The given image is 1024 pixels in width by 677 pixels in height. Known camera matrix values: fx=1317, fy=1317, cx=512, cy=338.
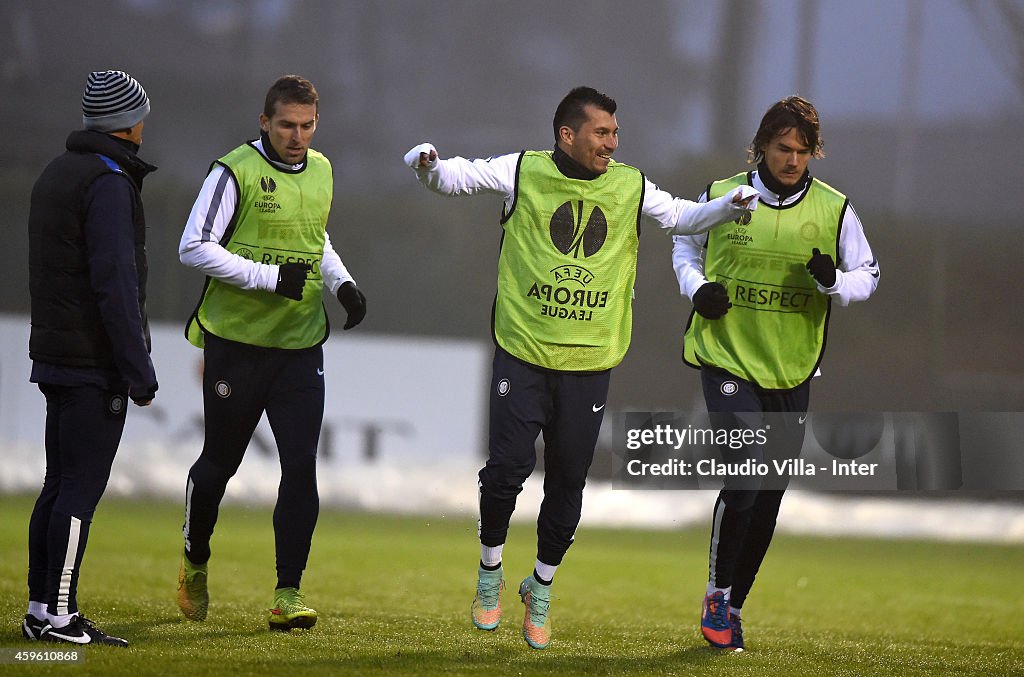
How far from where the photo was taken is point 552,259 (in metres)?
4.24

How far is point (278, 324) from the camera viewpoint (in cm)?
439

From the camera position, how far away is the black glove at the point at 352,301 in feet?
14.6

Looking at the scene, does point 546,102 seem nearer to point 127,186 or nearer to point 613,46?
point 613,46

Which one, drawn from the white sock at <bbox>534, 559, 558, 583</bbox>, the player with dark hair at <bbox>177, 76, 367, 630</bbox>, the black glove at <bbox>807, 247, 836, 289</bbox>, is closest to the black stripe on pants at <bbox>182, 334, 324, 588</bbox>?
the player with dark hair at <bbox>177, 76, 367, 630</bbox>

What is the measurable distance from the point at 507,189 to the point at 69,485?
1.63 metres

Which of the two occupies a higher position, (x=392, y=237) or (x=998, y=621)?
(x=392, y=237)

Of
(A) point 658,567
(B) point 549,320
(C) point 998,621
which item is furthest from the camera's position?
(A) point 658,567

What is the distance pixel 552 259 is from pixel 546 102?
23.7 feet

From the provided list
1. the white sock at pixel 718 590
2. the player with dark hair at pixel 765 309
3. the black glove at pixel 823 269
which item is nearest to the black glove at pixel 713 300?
the player with dark hair at pixel 765 309

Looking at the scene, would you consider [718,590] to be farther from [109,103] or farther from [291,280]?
[109,103]

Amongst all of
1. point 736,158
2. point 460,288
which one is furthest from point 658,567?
point 736,158

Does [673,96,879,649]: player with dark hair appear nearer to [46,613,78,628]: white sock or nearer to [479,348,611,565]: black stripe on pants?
[479,348,611,565]: black stripe on pants

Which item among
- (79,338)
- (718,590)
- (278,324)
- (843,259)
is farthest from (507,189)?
(718,590)

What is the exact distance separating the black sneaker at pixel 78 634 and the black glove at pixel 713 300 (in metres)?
2.15
